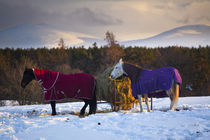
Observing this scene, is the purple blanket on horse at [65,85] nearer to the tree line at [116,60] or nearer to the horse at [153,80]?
the horse at [153,80]

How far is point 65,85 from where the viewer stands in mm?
8062

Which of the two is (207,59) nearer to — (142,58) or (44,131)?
(142,58)

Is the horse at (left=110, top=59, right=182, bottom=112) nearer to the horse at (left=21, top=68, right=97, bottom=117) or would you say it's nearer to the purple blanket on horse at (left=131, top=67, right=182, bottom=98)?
the purple blanket on horse at (left=131, top=67, right=182, bottom=98)

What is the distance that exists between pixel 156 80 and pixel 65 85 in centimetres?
325

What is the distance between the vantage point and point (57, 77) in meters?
8.23

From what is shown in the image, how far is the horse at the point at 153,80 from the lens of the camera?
730 centimetres

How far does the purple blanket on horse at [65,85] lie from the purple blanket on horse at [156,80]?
172 centimetres

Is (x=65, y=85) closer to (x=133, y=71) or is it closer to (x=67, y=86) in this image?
(x=67, y=86)

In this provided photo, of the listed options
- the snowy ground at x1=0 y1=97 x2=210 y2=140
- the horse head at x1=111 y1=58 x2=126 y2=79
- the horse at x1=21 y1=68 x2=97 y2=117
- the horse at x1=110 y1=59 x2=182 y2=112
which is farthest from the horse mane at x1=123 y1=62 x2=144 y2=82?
the snowy ground at x1=0 y1=97 x2=210 y2=140

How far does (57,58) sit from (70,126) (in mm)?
27223

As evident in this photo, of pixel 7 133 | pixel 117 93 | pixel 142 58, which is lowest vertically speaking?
pixel 7 133

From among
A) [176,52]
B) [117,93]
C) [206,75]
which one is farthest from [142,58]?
[117,93]

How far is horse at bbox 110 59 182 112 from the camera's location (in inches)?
288

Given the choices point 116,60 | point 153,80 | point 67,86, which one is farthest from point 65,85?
point 116,60
